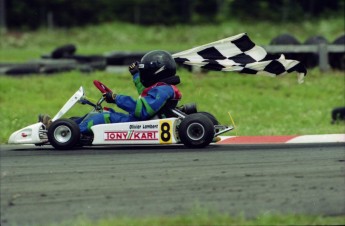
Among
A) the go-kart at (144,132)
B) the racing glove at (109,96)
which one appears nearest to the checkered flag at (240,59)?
the go-kart at (144,132)

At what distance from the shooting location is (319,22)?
114ft

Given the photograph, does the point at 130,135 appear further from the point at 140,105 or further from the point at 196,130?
the point at 196,130

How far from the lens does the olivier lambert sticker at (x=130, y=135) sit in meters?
7.76

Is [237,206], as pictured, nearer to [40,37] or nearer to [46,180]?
[46,180]

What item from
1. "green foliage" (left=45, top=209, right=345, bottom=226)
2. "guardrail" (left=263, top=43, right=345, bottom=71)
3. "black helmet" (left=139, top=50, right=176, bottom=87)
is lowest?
"green foliage" (left=45, top=209, right=345, bottom=226)

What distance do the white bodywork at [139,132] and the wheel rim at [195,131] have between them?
0.15 m

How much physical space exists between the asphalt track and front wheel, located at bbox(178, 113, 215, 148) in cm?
18

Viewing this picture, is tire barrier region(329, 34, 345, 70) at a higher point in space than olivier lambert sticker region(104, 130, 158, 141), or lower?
higher

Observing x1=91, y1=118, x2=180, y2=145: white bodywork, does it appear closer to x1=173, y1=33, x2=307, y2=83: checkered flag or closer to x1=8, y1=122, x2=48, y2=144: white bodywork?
x1=8, y1=122, x2=48, y2=144: white bodywork

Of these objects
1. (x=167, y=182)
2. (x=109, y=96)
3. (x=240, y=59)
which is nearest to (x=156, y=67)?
(x=109, y=96)

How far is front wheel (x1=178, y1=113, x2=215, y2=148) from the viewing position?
7.70m

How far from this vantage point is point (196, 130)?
7.73m

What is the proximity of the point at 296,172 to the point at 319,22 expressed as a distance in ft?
96.1

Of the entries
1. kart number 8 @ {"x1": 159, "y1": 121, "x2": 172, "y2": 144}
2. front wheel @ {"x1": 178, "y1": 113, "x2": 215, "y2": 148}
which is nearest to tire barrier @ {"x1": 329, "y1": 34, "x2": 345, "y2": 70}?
front wheel @ {"x1": 178, "y1": 113, "x2": 215, "y2": 148}
